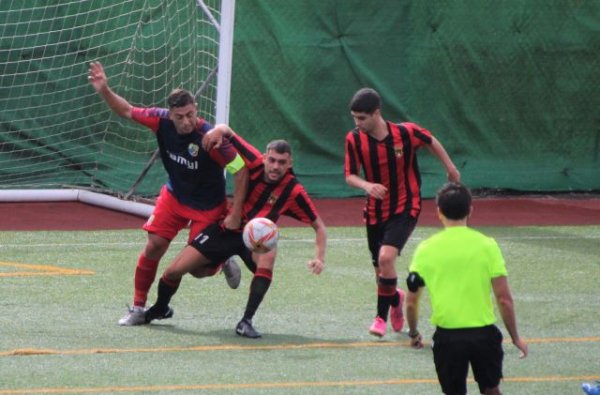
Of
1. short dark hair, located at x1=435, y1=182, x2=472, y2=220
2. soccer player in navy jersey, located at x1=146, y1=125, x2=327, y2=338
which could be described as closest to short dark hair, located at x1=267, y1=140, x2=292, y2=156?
soccer player in navy jersey, located at x1=146, y1=125, x2=327, y2=338

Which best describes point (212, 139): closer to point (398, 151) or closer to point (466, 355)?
point (398, 151)

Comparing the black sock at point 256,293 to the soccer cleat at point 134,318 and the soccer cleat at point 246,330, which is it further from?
the soccer cleat at point 134,318

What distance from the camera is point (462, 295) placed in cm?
619

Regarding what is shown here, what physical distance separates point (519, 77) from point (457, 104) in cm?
93

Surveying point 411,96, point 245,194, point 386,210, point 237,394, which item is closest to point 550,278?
point 386,210

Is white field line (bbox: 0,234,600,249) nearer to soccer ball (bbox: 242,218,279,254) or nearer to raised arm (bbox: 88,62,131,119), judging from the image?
raised arm (bbox: 88,62,131,119)

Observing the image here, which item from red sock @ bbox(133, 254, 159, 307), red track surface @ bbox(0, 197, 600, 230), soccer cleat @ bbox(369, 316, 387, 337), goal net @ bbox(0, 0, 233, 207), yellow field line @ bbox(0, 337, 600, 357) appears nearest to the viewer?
yellow field line @ bbox(0, 337, 600, 357)

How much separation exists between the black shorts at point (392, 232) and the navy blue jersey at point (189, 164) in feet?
3.71

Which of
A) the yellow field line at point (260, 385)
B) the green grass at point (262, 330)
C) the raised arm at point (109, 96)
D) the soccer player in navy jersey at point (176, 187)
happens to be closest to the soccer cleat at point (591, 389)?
the green grass at point (262, 330)

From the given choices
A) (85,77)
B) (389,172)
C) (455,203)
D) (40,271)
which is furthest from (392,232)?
(85,77)

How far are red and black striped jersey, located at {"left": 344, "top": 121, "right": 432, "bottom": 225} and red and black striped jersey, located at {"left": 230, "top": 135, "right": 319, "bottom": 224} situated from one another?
409 millimetres

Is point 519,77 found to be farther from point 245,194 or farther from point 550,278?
point 245,194

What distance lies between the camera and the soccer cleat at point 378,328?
9132mm

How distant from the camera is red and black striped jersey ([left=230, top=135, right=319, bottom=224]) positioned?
9.48 m
